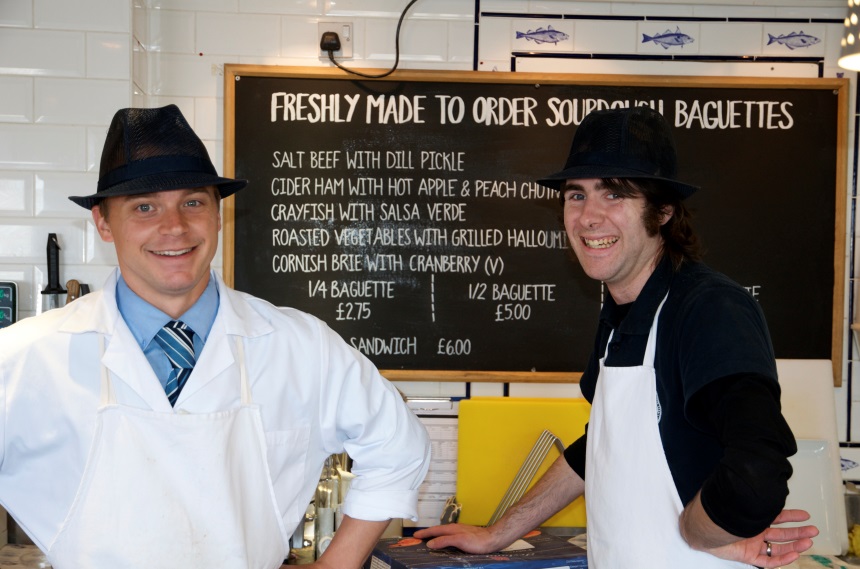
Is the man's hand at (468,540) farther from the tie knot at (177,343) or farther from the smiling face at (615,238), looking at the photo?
the tie knot at (177,343)

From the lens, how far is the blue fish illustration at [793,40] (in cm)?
310

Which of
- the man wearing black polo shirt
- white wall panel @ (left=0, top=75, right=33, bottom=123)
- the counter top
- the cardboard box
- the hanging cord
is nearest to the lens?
the man wearing black polo shirt

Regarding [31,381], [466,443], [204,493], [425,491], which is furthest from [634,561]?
[425,491]

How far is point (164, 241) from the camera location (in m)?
1.49

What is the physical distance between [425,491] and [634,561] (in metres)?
1.53

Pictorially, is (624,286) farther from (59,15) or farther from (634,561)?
(59,15)

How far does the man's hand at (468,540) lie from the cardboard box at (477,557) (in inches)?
0.6

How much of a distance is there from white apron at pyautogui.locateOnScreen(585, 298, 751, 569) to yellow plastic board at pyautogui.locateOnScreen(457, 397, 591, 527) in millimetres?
1087

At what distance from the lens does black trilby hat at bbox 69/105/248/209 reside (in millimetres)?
1464

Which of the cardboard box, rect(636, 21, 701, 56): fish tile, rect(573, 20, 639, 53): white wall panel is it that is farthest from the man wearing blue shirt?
rect(636, 21, 701, 56): fish tile

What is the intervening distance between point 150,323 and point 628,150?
94 centimetres

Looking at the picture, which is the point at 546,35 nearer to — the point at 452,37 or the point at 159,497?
the point at 452,37

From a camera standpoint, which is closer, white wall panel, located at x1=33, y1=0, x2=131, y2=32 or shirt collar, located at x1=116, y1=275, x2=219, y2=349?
shirt collar, located at x1=116, y1=275, x2=219, y2=349

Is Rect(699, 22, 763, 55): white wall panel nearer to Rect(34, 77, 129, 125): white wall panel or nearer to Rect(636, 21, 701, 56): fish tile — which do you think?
Rect(636, 21, 701, 56): fish tile
